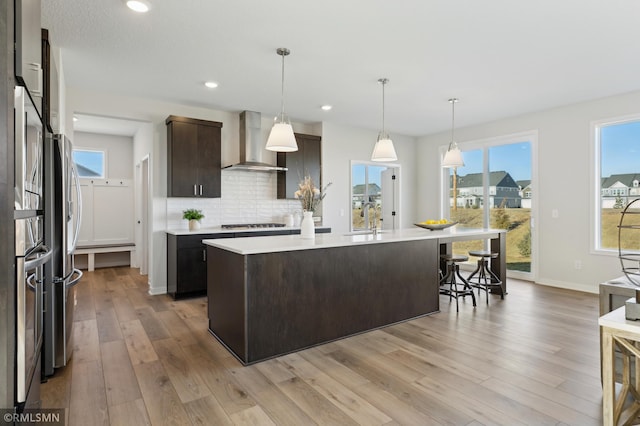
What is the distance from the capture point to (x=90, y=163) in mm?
7012

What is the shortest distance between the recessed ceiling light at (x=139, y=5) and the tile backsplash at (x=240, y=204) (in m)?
2.86

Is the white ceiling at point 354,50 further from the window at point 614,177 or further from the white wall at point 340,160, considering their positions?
the white wall at point 340,160

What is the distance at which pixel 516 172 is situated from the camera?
5949 millimetres

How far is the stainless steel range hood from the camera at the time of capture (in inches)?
209

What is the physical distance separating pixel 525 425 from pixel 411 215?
5.73 m

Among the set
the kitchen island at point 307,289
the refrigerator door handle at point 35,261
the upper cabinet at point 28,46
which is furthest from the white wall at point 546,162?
the upper cabinet at point 28,46

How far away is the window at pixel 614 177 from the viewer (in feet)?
15.4

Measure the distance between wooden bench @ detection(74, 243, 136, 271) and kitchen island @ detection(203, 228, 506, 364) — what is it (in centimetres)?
436

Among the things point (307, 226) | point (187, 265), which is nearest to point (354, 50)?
point (307, 226)

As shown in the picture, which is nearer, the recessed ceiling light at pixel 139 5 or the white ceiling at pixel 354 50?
the recessed ceiling light at pixel 139 5

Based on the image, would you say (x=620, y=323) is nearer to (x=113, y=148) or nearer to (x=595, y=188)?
(x=595, y=188)

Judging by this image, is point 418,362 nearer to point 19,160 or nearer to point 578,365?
point 578,365

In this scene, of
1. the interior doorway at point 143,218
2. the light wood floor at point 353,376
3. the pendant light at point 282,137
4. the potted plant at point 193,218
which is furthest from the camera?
the interior doorway at point 143,218

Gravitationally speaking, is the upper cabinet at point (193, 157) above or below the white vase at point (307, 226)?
above
